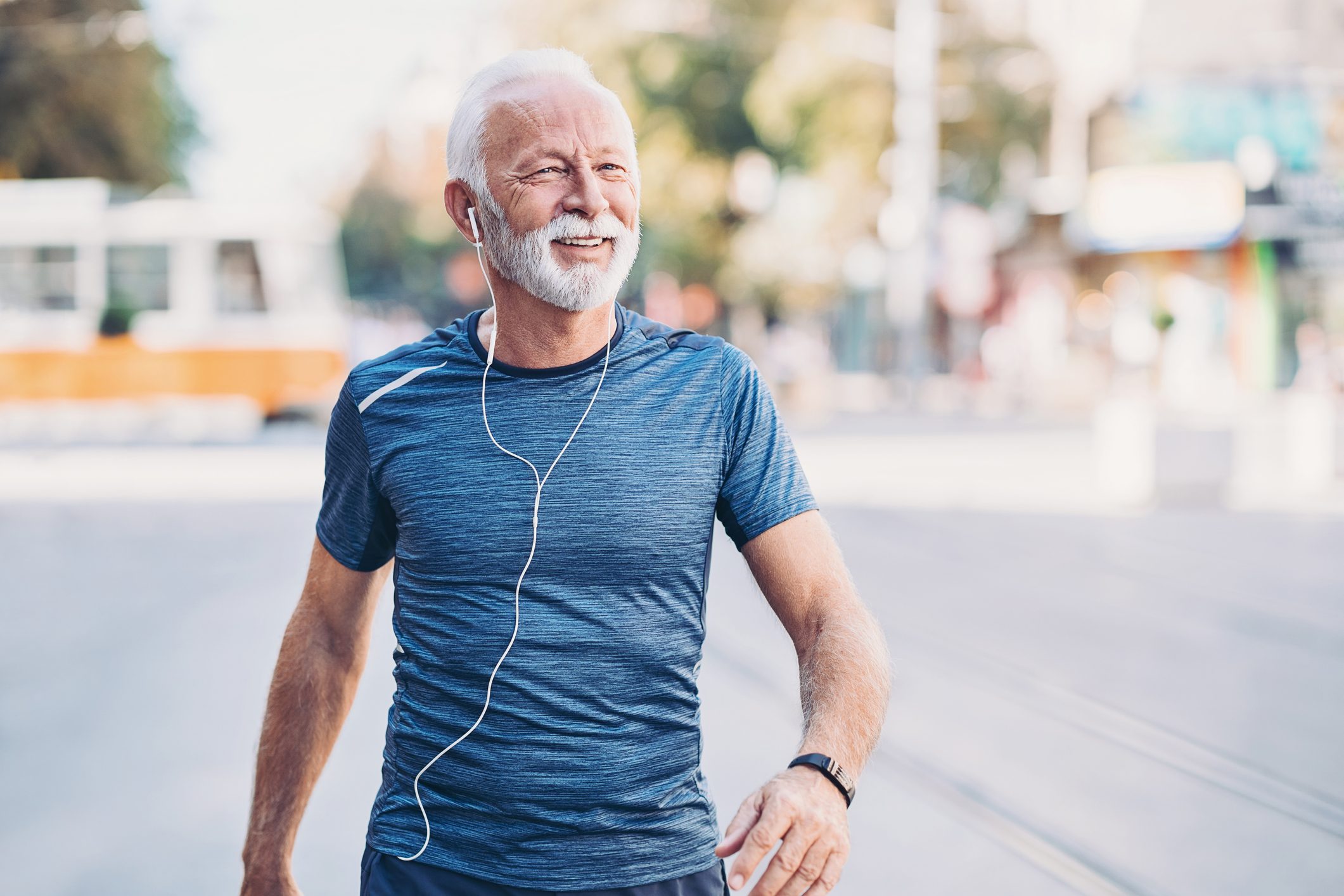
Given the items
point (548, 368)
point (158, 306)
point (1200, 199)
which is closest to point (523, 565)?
point (548, 368)

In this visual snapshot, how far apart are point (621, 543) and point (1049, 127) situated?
3306 cm

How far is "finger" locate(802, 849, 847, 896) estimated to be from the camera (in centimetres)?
179

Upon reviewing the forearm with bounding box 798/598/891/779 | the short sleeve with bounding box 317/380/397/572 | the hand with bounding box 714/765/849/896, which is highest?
the short sleeve with bounding box 317/380/397/572

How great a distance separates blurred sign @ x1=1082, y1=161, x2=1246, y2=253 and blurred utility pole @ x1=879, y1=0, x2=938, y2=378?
698cm

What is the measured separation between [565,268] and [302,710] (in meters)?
0.74

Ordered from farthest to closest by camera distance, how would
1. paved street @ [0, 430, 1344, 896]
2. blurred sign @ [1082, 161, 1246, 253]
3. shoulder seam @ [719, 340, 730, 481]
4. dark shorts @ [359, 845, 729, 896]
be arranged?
blurred sign @ [1082, 161, 1246, 253], paved street @ [0, 430, 1344, 896], shoulder seam @ [719, 340, 730, 481], dark shorts @ [359, 845, 729, 896]

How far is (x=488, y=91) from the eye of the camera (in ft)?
7.00

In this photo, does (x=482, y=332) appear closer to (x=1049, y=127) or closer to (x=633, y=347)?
(x=633, y=347)

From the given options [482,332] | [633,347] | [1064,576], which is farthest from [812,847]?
[1064,576]

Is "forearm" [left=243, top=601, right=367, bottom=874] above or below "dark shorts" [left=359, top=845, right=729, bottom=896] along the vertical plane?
above

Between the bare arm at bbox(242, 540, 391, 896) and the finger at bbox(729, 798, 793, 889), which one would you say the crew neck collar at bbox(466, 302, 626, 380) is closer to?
the bare arm at bbox(242, 540, 391, 896)

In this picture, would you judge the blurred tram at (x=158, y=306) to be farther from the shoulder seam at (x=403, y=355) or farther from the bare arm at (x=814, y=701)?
the bare arm at (x=814, y=701)

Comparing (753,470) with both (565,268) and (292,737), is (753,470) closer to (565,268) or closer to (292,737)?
(565,268)

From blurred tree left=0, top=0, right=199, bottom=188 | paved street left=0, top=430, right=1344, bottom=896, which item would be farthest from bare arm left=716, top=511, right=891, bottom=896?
blurred tree left=0, top=0, right=199, bottom=188
